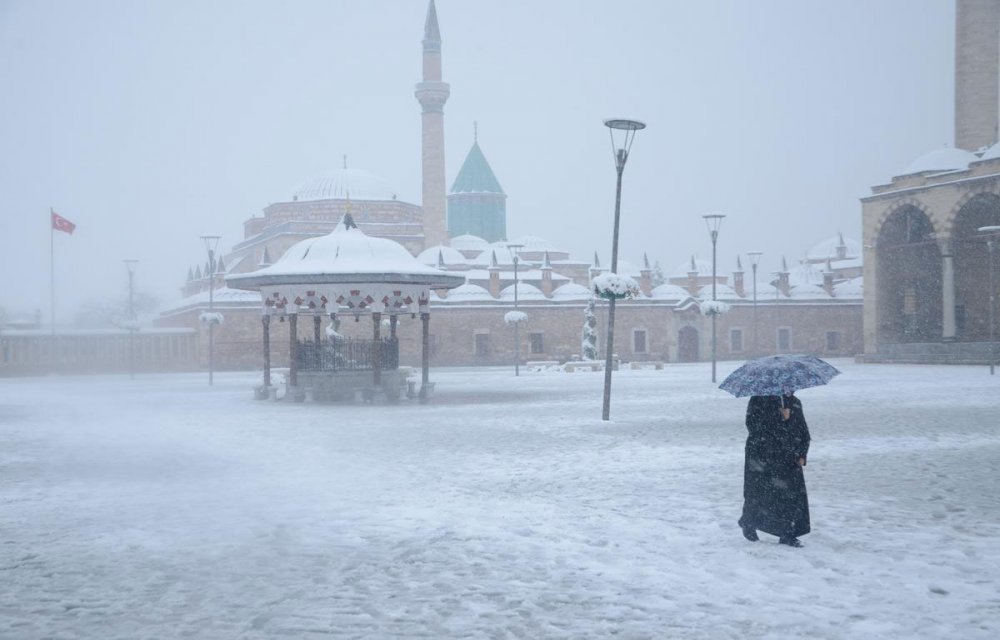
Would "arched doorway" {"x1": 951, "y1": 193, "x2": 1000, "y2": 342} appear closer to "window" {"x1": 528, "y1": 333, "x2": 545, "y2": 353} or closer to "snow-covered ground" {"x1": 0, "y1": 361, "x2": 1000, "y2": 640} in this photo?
"window" {"x1": 528, "y1": 333, "x2": 545, "y2": 353}

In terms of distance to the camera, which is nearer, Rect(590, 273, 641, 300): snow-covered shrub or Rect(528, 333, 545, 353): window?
Rect(590, 273, 641, 300): snow-covered shrub

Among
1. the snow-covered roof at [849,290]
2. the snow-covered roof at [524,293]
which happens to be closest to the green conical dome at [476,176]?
the snow-covered roof at [524,293]

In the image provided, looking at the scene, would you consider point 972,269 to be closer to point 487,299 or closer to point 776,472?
point 487,299

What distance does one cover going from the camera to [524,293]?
148 ft

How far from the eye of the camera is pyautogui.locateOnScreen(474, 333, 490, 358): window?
43.7 meters

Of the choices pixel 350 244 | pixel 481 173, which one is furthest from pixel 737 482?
pixel 481 173

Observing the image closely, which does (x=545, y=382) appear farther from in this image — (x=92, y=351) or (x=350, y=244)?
(x=92, y=351)

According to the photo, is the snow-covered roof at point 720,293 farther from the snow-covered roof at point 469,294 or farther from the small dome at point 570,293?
the snow-covered roof at point 469,294

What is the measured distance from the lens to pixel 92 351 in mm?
42000

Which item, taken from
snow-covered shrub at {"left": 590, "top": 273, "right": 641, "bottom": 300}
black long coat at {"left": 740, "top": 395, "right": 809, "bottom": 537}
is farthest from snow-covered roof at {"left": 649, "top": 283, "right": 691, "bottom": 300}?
black long coat at {"left": 740, "top": 395, "right": 809, "bottom": 537}

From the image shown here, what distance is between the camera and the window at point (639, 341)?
45281mm

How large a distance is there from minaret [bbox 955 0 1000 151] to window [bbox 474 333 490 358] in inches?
875

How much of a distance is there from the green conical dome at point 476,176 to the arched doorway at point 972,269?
30652mm

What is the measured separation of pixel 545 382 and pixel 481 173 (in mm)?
34981
